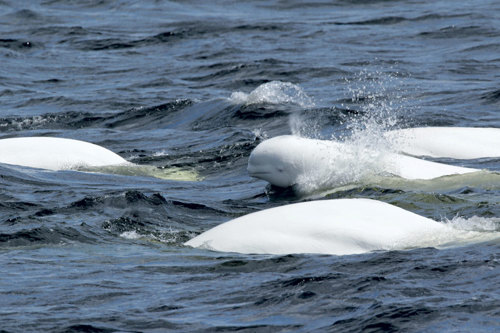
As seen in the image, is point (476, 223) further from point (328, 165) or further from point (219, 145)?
point (219, 145)

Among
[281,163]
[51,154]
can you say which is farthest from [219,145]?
[281,163]

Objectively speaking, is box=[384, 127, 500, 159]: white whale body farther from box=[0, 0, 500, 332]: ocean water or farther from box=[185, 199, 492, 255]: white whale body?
box=[185, 199, 492, 255]: white whale body

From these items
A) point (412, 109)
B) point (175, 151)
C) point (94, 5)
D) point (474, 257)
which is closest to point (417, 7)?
point (94, 5)

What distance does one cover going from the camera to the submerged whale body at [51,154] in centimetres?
1495

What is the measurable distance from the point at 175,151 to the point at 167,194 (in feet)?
12.1

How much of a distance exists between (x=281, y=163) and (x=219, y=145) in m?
3.87

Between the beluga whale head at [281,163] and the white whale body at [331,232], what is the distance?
351cm

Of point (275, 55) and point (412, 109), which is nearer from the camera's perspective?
point (412, 109)

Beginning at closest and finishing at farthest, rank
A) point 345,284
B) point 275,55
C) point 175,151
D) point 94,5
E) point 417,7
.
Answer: point 345,284
point 175,151
point 275,55
point 417,7
point 94,5

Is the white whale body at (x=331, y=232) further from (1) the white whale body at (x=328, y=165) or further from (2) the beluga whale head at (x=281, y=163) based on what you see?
(2) the beluga whale head at (x=281, y=163)

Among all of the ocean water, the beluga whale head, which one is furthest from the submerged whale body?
the beluga whale head

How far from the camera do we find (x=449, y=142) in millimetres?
15641

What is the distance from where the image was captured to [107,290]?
841 centimetres

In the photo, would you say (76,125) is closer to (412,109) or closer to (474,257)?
(412,109)
